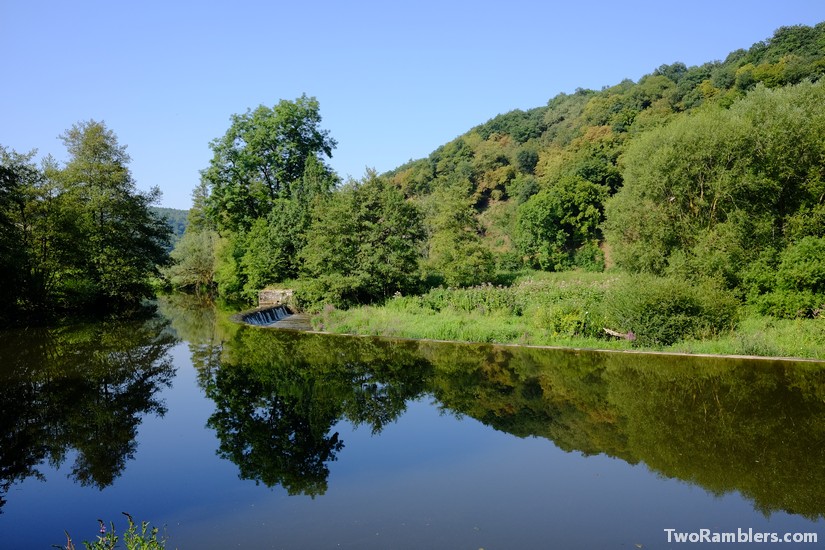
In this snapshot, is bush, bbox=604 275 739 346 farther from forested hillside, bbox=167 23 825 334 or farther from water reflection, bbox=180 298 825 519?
water reflection, bbox=180 298 825 519

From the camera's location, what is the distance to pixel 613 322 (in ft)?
65.9

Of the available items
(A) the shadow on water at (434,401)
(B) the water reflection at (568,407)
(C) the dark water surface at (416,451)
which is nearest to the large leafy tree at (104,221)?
(A) the shadow on water at (434,401)

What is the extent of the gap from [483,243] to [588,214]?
23.3 metres

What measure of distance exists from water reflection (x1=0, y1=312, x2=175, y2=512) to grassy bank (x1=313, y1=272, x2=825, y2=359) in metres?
9.27

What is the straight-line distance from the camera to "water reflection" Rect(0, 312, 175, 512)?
35.4ft

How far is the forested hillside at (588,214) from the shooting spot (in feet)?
73.0

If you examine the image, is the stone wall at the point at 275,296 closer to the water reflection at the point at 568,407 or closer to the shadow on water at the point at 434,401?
the shadow on water at the point at 434,401

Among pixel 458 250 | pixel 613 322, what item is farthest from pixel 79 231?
pixel 613 322

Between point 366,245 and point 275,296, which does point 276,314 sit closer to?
point 275,296

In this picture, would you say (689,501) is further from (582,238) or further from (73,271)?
(582,238)

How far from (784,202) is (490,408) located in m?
18.6

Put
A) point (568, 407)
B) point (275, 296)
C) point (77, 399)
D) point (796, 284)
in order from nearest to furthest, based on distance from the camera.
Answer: point (568, 407), point (77, 399), point (796, 284), point (275, 296)

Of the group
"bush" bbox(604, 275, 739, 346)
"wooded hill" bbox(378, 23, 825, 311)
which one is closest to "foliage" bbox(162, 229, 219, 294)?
"wooded hill" bbox(378, 23, 825, 311)

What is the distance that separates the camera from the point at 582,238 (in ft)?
175
